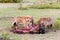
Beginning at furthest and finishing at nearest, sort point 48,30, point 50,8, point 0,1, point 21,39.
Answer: point 0,1, point 50,8, point 48,30, point 21,39

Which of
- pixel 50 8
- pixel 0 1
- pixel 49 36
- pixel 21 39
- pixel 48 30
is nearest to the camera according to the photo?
pixel 21 39

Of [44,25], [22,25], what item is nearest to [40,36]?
[44,25]

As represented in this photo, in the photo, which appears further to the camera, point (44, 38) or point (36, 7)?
point (36, 7)

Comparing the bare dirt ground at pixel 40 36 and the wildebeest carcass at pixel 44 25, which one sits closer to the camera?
the bare dirt ground at pixel 40 36

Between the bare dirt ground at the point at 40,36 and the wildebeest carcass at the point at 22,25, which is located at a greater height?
the wildebeest carcass at the point at 22,25

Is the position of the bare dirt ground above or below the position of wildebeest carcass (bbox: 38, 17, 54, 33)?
below

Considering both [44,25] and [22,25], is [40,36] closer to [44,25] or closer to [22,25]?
[44,25]

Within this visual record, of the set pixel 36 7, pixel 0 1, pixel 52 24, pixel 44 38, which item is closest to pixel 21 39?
pixel 44 38

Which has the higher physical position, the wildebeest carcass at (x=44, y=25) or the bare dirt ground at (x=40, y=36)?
the wildebeest carcass at (x=44, y=25)

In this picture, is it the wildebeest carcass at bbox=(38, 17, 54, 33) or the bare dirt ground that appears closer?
the bare dirt ground

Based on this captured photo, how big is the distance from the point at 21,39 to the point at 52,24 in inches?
38.0

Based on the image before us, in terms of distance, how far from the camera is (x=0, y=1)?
27.8ft

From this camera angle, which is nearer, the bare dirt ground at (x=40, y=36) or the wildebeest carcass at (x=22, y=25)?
the bare dirt ground at (x=40, y=36)

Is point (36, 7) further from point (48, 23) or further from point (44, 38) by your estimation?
point (44, 38)
